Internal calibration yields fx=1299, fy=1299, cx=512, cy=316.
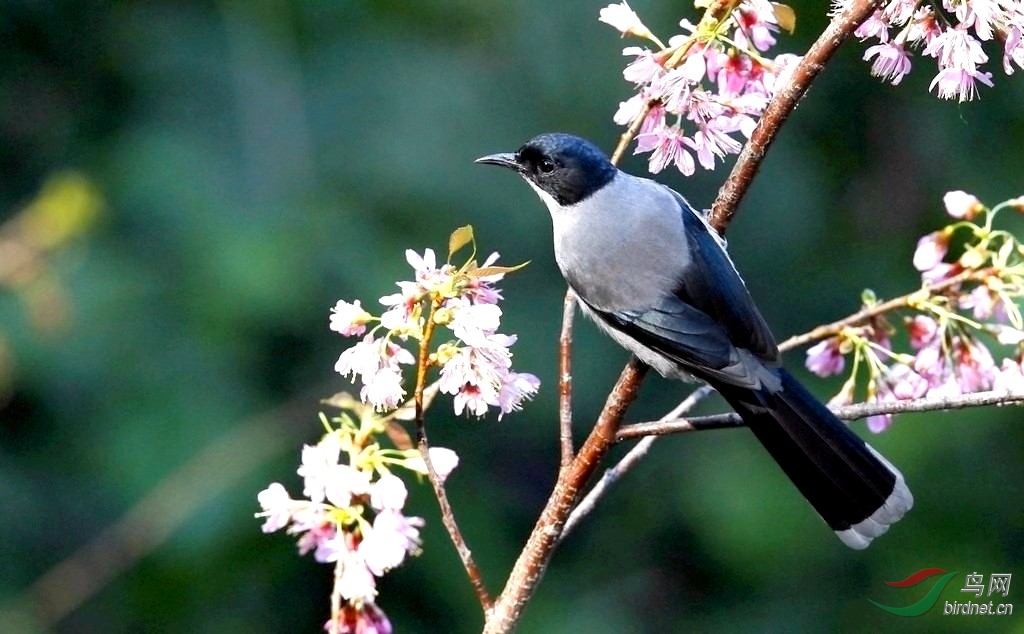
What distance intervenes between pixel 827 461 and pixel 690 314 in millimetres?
367

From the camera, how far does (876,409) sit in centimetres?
167

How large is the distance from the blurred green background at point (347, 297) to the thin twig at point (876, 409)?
113 inches

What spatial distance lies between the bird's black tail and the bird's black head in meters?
0.53

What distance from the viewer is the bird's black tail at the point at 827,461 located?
212 cm

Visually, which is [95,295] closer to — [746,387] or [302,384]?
[302,384]

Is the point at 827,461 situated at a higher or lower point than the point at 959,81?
lower

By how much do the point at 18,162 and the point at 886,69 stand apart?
13.8 feet

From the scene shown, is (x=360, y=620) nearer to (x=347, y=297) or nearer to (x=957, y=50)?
(x=957, y=50)

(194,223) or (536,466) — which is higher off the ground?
(194,223)

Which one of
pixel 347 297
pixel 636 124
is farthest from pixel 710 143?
pixel 347 297

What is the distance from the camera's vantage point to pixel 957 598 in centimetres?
448

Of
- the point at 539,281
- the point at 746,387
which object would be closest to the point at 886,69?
the point at 746,387

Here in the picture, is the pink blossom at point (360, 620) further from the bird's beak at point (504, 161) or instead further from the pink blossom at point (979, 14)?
the pink blossom at point (979, 14)

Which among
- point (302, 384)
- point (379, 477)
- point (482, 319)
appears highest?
point (482, 319)
